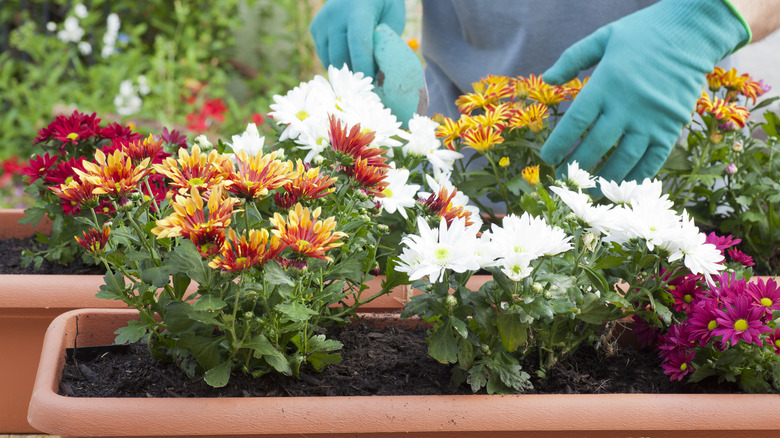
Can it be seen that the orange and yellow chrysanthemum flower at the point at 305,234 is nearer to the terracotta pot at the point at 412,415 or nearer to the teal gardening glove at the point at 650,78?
the terracotta pot at the point at 412,415

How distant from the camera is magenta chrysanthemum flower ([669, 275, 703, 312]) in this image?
2.72 feet

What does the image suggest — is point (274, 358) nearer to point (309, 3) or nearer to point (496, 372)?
point (496, 372)

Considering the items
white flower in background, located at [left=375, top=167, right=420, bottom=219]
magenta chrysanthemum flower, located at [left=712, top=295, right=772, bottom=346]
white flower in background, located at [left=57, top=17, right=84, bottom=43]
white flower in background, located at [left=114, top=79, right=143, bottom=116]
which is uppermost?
white flower in background, located at [left=375, top=167, right=420, bottom=219]

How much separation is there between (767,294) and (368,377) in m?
0.46

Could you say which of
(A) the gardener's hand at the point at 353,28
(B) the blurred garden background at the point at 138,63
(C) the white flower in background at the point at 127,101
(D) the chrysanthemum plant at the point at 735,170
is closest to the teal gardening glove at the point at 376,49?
(A) the gardener's hand at the point at 353,28

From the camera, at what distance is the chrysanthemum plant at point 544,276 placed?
679 millimetres

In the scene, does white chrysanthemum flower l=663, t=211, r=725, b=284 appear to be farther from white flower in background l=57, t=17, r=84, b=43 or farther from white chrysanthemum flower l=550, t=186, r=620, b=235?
white flower in background l=57, t=17, r=84, b=43

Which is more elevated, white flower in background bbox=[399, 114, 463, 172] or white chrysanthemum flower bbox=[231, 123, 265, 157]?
white chrysanthemum flower bbox=[231, 123, 265, 157]

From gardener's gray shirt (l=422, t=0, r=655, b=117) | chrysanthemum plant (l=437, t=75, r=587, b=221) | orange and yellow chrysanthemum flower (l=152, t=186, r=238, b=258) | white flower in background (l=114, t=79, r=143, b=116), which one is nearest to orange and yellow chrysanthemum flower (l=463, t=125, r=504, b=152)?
chrysanthemum plant (l=437, t=75, r=587, b=221)

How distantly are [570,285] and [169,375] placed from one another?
0.46m

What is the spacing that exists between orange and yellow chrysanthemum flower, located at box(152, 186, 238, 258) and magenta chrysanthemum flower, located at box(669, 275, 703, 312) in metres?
0.54

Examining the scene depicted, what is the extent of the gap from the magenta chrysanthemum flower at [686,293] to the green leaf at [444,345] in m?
0.30

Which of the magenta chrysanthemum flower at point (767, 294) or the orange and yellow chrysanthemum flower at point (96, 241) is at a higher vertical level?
the orange and yellow chrysanthemum flower at point (96, 241)

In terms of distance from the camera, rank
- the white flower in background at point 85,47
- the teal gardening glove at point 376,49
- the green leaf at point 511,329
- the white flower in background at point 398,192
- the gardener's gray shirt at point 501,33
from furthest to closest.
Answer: the white flower in background at point 85,47, the gardener's gray shirt at point 501,33, the teal gardening glove at point 376,49, the white flower in background at point 398,192, the green leaf at point 511,329
